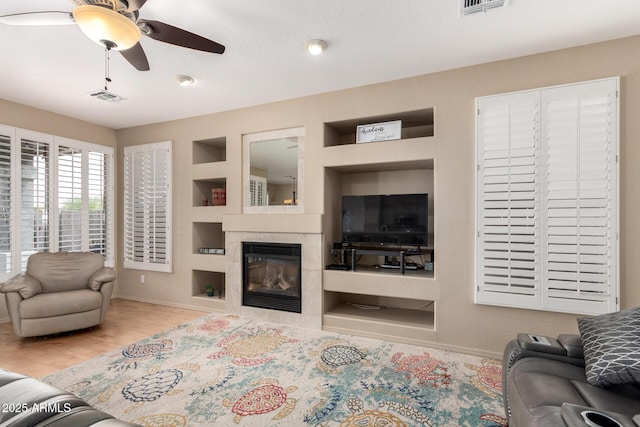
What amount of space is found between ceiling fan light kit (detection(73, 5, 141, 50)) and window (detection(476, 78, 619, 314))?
9.33ft

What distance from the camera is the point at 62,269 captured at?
3818 mm

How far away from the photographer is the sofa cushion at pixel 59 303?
3.24 metres

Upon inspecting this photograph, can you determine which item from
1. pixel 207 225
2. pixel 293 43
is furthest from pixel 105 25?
pixel 207 225

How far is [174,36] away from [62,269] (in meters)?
3.31

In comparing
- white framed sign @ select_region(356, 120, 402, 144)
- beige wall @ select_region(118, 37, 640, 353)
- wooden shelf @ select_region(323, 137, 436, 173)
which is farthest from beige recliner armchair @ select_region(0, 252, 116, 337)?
white framed sign @ select_region(356, 120, 402, 144)

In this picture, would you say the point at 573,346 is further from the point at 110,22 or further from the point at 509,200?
the point at 110,22

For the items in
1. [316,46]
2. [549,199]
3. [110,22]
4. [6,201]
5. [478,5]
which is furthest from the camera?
[6,201]

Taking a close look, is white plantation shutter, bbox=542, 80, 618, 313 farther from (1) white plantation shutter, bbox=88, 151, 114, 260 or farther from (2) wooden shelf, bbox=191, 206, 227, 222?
(1) white plantation shutter, bbox=88, 151, 114, 260

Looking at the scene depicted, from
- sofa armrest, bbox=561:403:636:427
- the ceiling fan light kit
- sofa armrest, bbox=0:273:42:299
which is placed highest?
the ceiling fan light kit

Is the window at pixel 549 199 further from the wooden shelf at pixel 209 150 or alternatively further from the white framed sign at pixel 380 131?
the wooden shelf at pixel 209 150

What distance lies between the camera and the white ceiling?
222cm

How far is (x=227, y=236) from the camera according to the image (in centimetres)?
430

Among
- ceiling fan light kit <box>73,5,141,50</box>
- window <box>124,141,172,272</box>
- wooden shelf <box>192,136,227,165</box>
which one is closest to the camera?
ceiling fan light kit <box>73,5,141,50</box>

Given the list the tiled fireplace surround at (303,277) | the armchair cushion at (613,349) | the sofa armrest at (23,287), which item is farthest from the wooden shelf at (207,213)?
the armchair cushion at (613,349)
